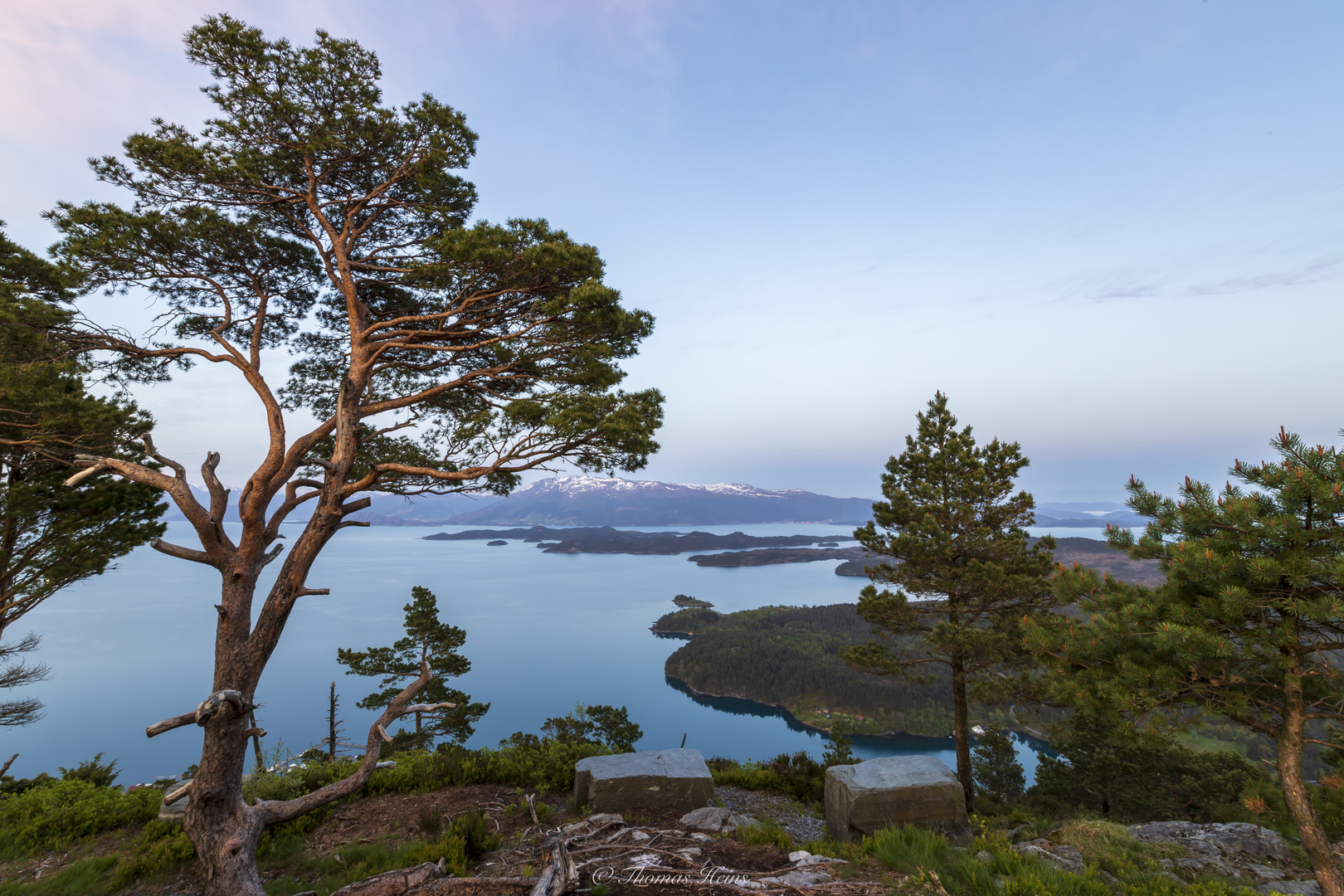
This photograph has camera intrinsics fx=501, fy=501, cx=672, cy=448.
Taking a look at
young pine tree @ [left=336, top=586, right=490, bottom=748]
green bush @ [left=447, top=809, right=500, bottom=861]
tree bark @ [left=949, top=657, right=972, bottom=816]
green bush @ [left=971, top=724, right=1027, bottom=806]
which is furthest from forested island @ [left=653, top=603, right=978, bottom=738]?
green bush @ [left=447, top=809, right=500, bottom=861]

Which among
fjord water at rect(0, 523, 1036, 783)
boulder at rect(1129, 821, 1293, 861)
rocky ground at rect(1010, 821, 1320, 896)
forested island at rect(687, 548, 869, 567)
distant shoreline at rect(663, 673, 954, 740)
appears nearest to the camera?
rocky ground at rect(1010, 821, 1320, 896)

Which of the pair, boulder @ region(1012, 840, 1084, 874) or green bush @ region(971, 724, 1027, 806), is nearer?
boulder @ region(1012, 840, 1084, 874)

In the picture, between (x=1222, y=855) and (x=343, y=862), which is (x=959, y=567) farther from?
(x=343, y=862)

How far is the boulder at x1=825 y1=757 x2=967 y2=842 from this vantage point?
19.7ft

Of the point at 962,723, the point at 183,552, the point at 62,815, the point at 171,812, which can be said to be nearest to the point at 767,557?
the point at 962,723

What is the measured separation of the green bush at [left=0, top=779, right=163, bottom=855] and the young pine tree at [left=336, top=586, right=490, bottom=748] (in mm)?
10748

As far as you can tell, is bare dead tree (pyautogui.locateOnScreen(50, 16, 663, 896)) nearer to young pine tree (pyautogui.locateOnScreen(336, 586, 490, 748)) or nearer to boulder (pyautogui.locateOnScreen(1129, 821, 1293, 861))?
boulder (pyautogui.locateOnScreen(1129, 821, 1293, 861))

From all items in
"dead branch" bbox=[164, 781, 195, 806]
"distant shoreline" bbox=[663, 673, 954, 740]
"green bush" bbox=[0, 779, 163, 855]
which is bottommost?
"distant shoreline" bbox=[663, 673, 954, 740]

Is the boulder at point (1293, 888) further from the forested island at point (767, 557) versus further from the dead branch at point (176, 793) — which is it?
the forested island at point (767, 557)

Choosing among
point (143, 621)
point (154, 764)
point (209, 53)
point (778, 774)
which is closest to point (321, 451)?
point (209, 53)

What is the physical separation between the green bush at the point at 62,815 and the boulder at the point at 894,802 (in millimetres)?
9019

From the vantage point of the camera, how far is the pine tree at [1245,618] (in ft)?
14.8

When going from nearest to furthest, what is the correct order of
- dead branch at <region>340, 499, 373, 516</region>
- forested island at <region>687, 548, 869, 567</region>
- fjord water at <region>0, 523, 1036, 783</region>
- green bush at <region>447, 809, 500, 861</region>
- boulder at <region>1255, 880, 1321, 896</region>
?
boulder at <region>1255, 880, 1321, 896</region> → green bush at <region>447, 809, 500, 861</region> → dead branch at <region>340, 499, 373, 516</region> → fjord water at <region>0, 523, 1036, 783</region> → forested island at <region>687, 548, 869, 567</region>

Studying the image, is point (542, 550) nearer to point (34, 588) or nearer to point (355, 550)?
point (355, 550)
